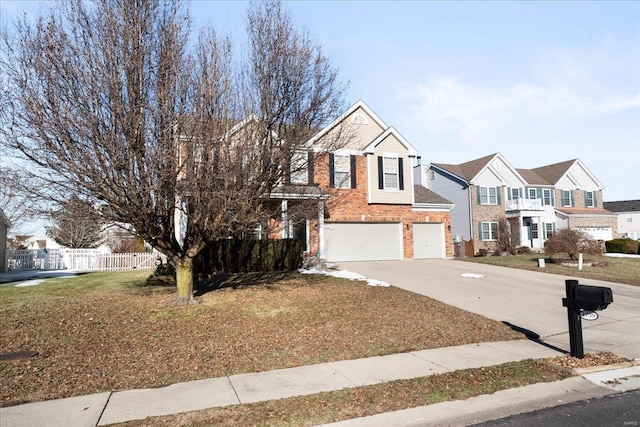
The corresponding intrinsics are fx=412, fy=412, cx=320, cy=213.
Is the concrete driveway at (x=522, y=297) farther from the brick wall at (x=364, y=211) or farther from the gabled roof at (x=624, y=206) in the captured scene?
the gabled roof at (x=624, y=206)

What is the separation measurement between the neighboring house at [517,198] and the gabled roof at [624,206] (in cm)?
2164

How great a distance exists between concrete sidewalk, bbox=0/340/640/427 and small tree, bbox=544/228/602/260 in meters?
16.2

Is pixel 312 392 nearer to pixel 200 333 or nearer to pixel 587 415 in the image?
pixel 587 415

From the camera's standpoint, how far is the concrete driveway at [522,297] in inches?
322

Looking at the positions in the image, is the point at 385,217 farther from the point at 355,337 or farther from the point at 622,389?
the point at 622,389

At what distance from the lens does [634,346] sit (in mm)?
7395

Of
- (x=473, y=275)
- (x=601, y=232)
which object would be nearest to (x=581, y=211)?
(x=601, y=232)

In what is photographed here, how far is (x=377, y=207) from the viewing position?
75.0 feet

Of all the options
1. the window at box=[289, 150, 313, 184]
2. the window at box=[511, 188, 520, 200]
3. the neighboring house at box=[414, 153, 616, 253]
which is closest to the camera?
the window at box=[289, 150, 313, 184]

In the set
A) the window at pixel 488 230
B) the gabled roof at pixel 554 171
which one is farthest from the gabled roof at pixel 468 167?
the gabled roof at pixel 554 171

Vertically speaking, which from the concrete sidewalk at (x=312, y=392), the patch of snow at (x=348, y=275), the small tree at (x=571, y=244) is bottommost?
the concrete sidewalk at (x=312, y=392)

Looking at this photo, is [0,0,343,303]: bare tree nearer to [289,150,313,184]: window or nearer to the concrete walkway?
[289,150,313,184]: window

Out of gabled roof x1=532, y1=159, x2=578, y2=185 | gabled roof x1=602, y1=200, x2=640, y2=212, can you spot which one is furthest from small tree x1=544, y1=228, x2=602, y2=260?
gabled roof x1=602, y1=200, x2=640, y2=212

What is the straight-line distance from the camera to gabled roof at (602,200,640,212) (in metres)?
56.0
